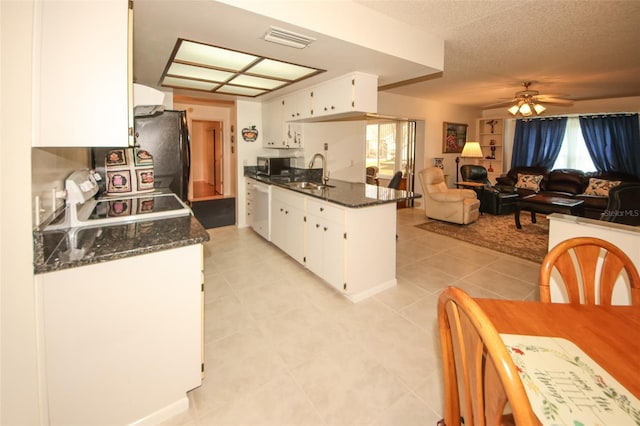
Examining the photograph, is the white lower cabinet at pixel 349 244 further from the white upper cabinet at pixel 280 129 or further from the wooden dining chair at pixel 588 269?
the wooden dining chair at pixel 588 269

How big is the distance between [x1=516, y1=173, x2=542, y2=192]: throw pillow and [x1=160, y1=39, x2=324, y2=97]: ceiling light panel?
5.81 metres

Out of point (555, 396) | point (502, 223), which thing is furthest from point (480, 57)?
point (555, 396)

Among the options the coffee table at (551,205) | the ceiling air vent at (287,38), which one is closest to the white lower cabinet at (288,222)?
the ceiling air vent at (287,38)

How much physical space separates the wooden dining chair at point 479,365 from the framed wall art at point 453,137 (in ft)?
24.2

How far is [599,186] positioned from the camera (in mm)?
5828

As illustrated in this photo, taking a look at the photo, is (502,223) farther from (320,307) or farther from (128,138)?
(128,138)

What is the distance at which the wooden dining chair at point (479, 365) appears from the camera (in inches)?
20.8

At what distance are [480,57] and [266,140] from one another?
10.9ft

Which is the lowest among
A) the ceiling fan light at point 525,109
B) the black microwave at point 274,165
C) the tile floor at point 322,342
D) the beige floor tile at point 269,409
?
the beige floor tile at point 269,409

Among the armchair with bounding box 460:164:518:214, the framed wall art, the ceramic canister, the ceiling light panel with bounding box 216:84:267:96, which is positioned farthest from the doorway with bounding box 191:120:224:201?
the armchair with bounding box 460:164:518:214

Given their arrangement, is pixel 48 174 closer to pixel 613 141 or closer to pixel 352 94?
pixel 352 94

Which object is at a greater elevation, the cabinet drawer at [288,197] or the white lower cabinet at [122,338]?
the cabinet drawer at [288,197]

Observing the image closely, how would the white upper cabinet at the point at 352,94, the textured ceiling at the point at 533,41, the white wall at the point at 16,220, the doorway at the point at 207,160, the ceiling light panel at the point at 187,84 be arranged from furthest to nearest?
the doorway at the point at 207,160, the ceiling light panel at the point at 187,84, the white upper cabinet at the point at 352,94, the textured ceiling at the point at 533,41, the white wall at the point at 16,220

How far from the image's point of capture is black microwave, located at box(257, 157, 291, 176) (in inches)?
189
